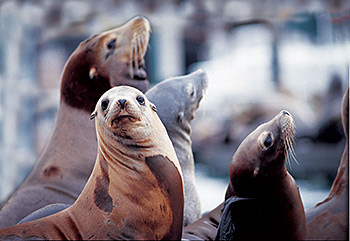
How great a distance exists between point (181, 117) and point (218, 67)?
321 inches

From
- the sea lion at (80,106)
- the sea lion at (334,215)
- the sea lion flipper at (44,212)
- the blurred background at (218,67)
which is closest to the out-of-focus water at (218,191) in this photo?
the blurred background at (218,67)

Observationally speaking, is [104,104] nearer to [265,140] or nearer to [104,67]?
[265,140]

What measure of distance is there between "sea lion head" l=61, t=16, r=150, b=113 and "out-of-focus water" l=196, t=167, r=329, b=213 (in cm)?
188

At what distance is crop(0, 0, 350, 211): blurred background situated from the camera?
4.66 meters

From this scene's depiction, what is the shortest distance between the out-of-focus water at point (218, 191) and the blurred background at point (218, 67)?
0.8 inches

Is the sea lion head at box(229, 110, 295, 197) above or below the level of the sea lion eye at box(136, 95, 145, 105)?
below

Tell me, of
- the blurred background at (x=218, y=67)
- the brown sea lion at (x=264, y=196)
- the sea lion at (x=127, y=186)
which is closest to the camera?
the sea lion at (x=127, y=186)

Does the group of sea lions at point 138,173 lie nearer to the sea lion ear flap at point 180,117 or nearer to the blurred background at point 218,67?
the sea lion ear flap at point 180,117

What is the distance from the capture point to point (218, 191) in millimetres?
5242

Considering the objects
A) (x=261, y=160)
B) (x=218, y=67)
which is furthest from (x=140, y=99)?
(x=218, y=67)

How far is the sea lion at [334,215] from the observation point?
162 cm

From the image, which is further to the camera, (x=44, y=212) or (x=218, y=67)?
(x=218, y=67)

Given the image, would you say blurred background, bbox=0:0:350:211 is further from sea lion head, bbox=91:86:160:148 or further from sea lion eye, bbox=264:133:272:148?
sea lion head, bbox=91:86:160:148

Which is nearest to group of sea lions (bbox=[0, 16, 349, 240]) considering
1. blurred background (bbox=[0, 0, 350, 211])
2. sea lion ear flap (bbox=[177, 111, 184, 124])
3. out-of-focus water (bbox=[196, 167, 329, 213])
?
sea lion ear flap (bbox=[177, 111, 184, 124])
